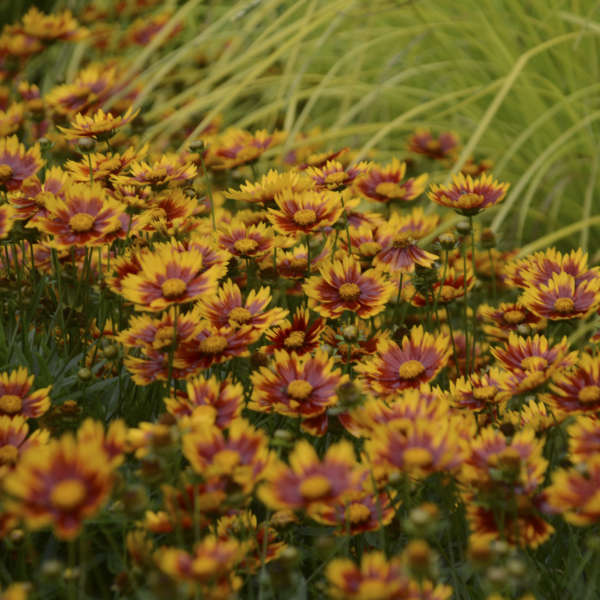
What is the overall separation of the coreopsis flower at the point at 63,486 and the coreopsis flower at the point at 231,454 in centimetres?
11

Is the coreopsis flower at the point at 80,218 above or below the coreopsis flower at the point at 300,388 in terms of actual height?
above

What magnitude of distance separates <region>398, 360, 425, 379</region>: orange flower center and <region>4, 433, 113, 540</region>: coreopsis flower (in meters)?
0.49

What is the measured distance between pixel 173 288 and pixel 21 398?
24cm

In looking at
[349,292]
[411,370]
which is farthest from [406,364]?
[349,292]

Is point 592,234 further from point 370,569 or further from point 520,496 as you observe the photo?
point 370,569

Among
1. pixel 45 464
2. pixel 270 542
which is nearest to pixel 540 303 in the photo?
pixel 270 542

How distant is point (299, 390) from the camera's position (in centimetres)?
91

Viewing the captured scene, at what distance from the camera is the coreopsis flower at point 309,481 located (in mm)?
663

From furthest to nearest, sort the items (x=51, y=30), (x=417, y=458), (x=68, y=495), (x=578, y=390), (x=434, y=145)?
1. (x=51, y=30)
2. (x=434, y=145)
3. (x=578, y=390)
4. (x=417, y=458)
5. (x=68, y=495)

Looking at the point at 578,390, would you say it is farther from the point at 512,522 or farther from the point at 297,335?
the point at 297,335

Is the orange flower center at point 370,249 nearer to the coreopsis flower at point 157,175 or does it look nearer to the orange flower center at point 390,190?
the orange flower center at point 390,190

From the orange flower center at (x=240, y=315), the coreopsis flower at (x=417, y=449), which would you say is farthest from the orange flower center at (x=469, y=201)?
the coreopsis flower at (x=417, y=449)

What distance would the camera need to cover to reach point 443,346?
3.40 feet

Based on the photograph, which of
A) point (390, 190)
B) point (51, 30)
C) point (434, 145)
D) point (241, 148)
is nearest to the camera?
point (390, 190)
